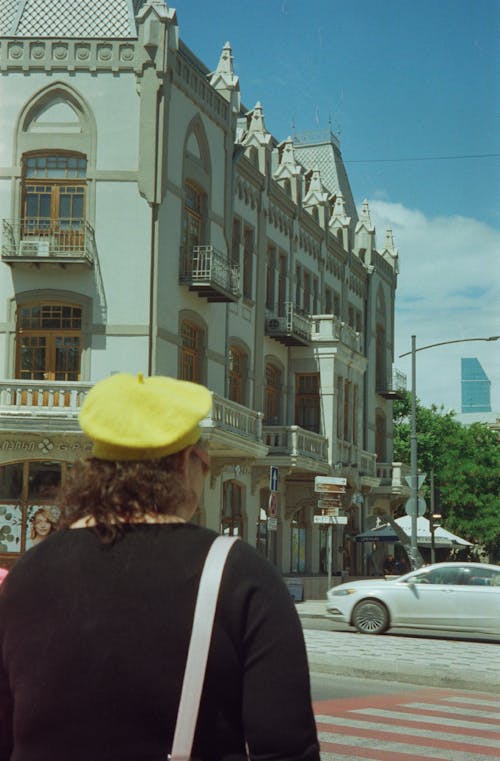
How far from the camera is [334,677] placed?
1600cm

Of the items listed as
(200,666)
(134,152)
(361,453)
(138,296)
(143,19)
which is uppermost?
(143,19)

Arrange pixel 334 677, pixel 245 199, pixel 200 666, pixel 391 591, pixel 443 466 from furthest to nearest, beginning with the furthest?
A: pixel 443 466 < pixel 245 199 < pixel 391 591 < pixel 334 677 < pixel 200 666

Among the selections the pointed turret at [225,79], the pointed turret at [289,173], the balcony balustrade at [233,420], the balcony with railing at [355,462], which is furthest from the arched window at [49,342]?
the balcony with railing at [355,462]

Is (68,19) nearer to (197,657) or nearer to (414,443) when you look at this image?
(414,443)

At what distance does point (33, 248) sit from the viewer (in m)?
29.6

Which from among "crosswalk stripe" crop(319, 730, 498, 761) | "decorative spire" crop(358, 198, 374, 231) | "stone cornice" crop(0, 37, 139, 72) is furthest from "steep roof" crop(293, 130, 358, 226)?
"crosswalk stripe" crop(319, 730, 498, 761)

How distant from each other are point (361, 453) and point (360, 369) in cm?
356

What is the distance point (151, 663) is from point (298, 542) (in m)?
37.9

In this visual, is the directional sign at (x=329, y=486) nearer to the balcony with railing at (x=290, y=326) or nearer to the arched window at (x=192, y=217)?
the arched window at (x=192, y=217)

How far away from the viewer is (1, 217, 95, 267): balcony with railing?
29.6m

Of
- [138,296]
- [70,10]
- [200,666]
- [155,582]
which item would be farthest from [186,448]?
[70,10]

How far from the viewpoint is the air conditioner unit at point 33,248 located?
96.9ft

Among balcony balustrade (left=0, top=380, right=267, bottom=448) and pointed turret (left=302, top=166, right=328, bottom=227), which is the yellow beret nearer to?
balcony balustrade (left=0, top=380, right=267, bottom=448)

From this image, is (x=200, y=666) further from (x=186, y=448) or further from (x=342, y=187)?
(x=342, y=187)
